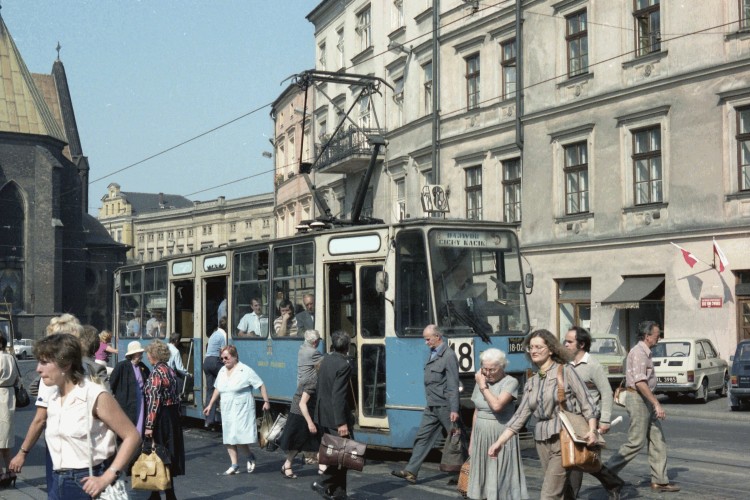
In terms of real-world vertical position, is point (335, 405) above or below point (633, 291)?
below

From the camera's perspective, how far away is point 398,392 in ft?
44.1

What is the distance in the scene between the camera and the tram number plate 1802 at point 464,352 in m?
13.3

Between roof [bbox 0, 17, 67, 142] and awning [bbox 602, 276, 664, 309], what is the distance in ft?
180

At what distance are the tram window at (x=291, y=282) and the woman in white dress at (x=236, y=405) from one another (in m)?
2.53

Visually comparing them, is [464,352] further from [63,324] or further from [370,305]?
[63,324]

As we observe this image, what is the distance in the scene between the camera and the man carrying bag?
10445 mm

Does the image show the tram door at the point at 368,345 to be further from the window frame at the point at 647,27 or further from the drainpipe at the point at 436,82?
the drainpipe at the point at 436,82

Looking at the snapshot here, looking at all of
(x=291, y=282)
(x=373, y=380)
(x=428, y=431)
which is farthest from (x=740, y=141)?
(x=428, y=431)

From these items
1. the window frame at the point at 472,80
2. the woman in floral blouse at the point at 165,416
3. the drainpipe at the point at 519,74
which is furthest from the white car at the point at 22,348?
the woman in floral blouse at the point at 165,416

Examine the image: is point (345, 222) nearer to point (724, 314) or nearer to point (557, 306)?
point (724, 314)

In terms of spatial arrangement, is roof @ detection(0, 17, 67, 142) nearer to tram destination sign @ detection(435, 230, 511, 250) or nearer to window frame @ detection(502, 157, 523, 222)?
window frame @ detection(502, 157, 523, 222)

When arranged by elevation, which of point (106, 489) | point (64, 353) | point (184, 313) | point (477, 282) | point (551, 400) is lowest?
point (106, 489)

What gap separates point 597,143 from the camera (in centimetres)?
2881

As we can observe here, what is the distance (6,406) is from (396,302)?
4.96 m
